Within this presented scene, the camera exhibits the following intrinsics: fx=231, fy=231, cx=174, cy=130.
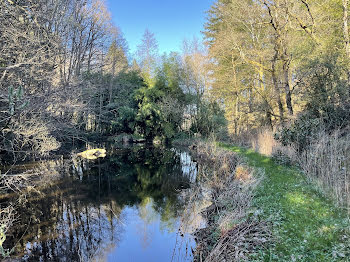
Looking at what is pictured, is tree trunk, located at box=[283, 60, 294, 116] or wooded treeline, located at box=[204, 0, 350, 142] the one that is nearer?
wooded treeline, located at box=[204, 0, 350, 142]

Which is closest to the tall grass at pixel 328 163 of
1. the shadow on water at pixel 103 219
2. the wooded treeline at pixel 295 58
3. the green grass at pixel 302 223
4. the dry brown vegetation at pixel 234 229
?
the green grass at pixel 302 223

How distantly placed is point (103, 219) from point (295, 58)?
9799mm

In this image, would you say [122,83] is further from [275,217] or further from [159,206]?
[275,217]

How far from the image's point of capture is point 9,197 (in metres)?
7.79

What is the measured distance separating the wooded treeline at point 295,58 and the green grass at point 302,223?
3.27 meters

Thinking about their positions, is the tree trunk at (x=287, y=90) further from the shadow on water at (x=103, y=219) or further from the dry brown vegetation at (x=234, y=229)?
the shadow on water at (x=103, y=219)

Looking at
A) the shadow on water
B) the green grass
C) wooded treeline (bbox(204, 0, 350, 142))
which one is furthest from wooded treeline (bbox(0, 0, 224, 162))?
the green grass

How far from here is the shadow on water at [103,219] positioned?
16.9ft

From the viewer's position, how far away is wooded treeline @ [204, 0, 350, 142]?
7340 millimetres

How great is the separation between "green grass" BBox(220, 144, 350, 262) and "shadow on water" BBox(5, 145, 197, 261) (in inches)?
77.4

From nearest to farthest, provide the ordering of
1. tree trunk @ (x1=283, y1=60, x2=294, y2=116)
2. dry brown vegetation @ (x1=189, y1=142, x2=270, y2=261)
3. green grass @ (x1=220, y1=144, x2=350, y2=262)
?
1. green grass @ (x1=220, y1=144, x2=350, y2=262)
2. dry brown vegetation @ (x1=189, y1=142, x2=270, y2=261)
3. tree trunk @ (x1=283, y1=60, x2=294, y2=116)

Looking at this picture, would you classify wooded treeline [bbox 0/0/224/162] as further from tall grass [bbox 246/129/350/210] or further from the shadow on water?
tall grass [bbox 246/129/350/210]

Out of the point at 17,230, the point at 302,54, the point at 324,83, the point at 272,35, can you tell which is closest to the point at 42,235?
the point at 17,230

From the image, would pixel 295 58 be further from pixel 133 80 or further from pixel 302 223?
pixel 133 80
